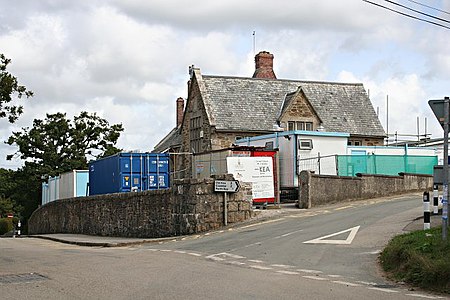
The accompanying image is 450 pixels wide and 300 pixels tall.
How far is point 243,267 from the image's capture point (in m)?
14.3

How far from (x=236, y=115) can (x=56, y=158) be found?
2381 cm

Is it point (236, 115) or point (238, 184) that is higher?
point (236, 115)

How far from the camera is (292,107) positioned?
143 ft

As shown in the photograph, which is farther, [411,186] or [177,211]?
[411,186]

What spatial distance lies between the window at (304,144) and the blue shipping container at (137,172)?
669cm

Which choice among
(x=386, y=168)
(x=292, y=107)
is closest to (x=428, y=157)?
(x=386, y=168)

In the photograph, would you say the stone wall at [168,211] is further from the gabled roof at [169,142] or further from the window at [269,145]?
the gabled roof at [169,142]

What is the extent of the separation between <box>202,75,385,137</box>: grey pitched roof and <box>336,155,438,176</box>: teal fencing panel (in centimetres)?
984

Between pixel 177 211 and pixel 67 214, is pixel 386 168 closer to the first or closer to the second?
pixel 177 211

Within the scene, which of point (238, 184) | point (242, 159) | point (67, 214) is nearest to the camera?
point (238, 184)

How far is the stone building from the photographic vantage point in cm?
4212

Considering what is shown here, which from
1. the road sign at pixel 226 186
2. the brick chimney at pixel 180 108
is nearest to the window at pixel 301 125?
the brick chimney at pixel 180 108

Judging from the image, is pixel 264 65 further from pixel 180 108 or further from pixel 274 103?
pixel 180 108

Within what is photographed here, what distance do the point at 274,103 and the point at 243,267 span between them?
30.8 m
